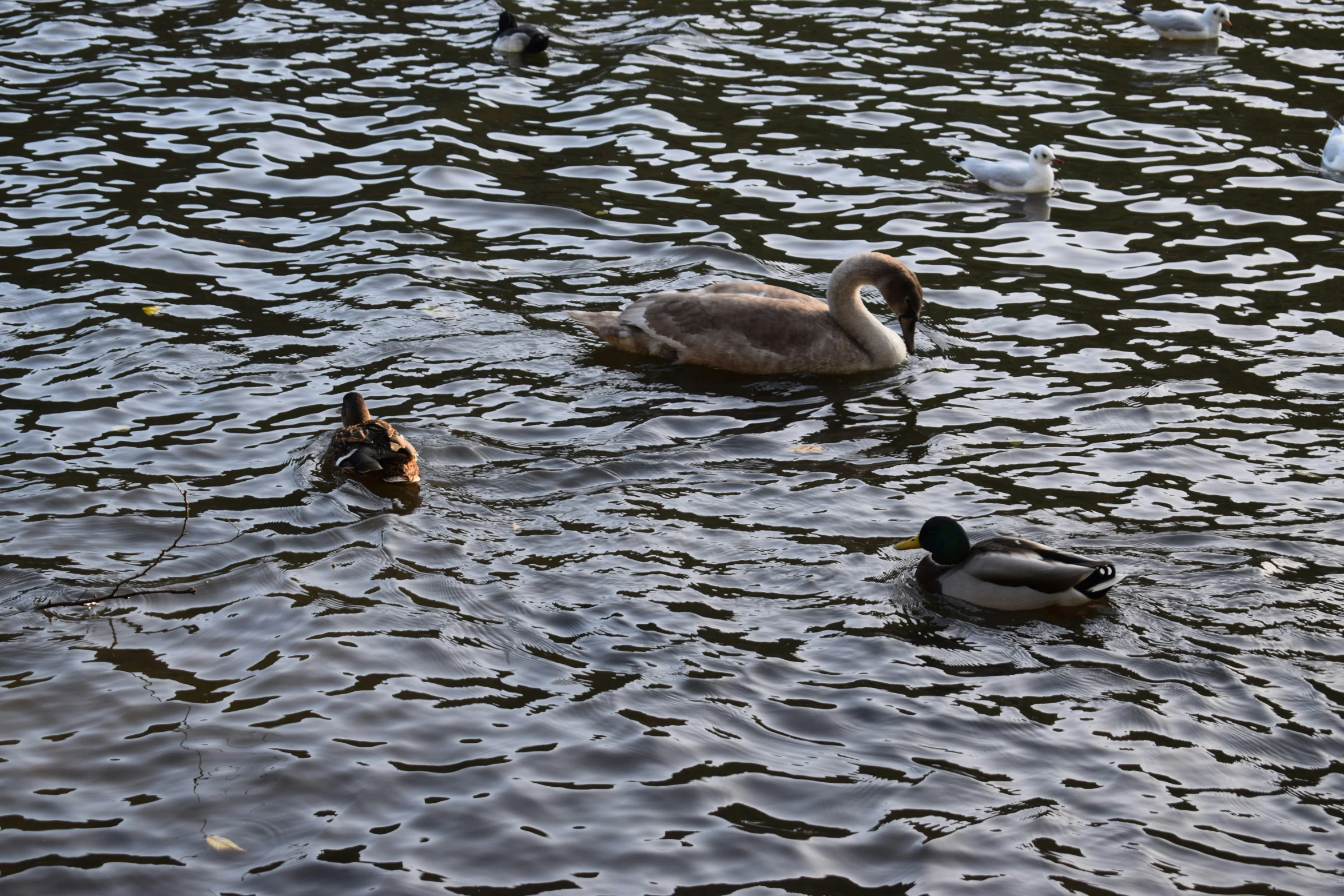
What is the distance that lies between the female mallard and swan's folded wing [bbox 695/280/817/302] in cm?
400

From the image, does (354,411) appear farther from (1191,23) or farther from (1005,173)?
(1191,23)

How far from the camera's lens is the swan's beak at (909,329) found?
Result: 11805mm

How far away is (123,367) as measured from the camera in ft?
35.2

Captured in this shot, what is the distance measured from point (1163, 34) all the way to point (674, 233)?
31.5 feet

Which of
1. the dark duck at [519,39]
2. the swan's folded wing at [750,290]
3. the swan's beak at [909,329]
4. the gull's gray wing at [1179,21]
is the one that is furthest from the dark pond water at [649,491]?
the gull's gray wing at [1179,21]

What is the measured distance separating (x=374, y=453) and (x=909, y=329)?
499cm

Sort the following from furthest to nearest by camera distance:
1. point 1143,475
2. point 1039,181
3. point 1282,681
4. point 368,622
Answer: point 1039,181
point 1143,475
point 368,622
point 1282,681

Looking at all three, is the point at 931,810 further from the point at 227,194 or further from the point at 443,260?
the point at 227,194

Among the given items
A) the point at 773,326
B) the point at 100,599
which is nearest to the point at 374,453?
the point at 100,599

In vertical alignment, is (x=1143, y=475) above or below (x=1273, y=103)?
below

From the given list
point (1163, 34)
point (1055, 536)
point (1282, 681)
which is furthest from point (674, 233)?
point (1163, 34)

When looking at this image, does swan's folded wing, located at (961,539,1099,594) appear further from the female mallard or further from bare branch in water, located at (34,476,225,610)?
bare branch in water, located at (34,476,225,610)

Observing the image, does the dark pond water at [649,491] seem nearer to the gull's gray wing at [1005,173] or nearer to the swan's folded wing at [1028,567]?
the swan's folded wing at [1028,567]

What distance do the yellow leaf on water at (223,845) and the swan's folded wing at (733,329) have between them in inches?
242
